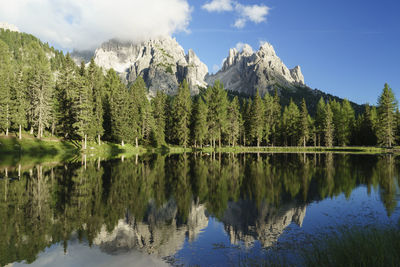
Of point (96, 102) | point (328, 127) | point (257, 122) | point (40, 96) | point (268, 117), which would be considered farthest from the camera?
point (268, 117)

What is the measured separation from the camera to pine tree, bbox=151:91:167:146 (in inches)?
3339

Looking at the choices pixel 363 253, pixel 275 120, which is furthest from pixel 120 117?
pixel 363 253

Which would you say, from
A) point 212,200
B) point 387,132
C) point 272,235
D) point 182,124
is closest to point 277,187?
point 212,200

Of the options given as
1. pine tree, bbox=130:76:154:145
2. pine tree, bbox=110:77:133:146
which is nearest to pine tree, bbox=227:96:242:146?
pine tree, bbox=130:76:154:145

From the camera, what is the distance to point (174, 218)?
1324 centimetres

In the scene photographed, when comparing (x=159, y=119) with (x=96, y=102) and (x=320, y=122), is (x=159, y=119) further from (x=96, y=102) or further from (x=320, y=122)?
(x=320, y=122)

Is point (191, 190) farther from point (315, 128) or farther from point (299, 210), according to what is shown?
point (315, 128)

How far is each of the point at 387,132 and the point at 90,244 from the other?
92.3 m

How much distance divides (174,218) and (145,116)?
7288 centimetres

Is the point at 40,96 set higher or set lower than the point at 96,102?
higher

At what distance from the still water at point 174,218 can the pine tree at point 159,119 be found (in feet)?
203

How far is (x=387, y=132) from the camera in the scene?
79875 mm

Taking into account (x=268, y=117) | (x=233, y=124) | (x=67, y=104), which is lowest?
(x=233, y=124)

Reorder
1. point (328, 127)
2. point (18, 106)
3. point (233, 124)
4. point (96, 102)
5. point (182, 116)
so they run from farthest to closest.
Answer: point (328, 127) → point (233, 124) → point (182, 116) → point (96, 102) → point (18, 106)
